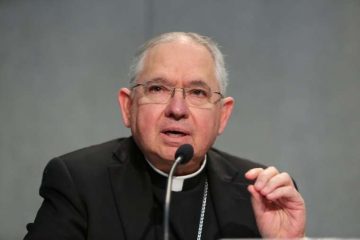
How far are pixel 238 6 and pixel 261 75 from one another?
17.4 inches

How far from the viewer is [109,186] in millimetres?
2008

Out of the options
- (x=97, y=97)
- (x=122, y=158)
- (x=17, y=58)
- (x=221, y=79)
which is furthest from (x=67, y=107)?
(x=221, y=79)

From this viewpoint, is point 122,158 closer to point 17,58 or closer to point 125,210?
point 125,210

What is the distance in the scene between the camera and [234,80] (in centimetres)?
312

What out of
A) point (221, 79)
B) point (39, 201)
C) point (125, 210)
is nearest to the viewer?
point (125, 210)

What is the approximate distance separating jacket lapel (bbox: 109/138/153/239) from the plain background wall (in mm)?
934

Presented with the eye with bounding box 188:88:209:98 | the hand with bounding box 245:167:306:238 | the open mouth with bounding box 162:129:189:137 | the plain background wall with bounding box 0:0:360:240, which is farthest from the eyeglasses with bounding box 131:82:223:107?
the plain background wall with bounding box 0:0:360:240

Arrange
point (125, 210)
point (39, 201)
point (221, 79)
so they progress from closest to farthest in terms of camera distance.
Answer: point (125, 210) → point (221, 79) → point (39, 201)

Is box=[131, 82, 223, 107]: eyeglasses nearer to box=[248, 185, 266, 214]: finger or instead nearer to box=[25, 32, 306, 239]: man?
box=[25, 32, 306, 239]: man

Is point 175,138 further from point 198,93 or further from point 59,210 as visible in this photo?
point 59,210

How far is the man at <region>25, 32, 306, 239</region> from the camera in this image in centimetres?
188

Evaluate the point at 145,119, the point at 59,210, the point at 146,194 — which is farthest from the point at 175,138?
the point at 59,210

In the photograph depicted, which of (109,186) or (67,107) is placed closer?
(109,186)

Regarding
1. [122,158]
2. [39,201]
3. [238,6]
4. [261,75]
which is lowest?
[39,201]
